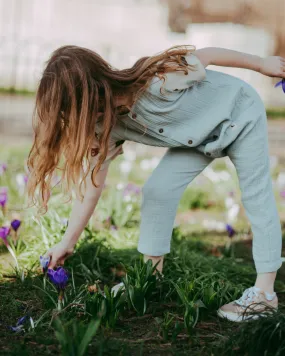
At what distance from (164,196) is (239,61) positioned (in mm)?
659

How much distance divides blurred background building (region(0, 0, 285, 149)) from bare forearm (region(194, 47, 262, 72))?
1091 centimetres

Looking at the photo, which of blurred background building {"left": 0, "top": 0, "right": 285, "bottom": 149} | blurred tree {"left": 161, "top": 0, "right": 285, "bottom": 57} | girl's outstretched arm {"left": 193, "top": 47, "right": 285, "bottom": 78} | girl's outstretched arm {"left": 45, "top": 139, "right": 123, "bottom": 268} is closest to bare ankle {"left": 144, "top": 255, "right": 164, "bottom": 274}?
girl's outstretched arm {"left": 45, "top": 139, "right": 123, "bottom": 268}

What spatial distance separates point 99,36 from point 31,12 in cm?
200

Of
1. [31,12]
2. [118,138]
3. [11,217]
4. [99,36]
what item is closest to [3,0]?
[31,12]

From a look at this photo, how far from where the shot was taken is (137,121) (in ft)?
9.23

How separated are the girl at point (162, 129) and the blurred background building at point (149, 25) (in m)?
10.9

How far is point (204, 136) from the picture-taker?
2.82 meters

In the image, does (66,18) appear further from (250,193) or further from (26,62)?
(250,193)

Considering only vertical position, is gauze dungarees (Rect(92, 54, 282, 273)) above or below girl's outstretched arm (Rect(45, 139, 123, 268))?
above

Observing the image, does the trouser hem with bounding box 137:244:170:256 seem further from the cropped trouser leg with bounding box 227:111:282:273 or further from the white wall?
the white wall

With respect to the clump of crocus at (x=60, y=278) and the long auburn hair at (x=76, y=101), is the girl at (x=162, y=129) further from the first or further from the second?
the clump of crocus at (x=60, y=278)

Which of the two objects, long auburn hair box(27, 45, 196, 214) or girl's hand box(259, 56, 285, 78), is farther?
girl's hand box(259, 56, 285, 78)

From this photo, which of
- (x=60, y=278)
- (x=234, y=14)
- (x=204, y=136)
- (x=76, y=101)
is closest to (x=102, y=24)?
(x=234, y=14)

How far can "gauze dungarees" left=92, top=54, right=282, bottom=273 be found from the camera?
9.16 ft
